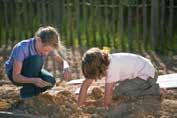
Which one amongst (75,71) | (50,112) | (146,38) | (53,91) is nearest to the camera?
(50,112)

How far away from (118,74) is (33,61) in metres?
0.95

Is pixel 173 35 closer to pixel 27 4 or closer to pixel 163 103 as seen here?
pixel 27 4

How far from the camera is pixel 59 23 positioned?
10234 mm

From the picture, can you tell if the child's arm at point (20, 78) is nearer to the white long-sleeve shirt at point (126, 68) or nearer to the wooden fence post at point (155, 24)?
the white long-sleeve shirt at point (126, 68)

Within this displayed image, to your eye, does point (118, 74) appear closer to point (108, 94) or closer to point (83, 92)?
point (108, 94)

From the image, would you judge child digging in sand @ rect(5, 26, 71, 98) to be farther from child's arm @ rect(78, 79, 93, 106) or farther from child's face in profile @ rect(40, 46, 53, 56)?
child's arm @ rect(78, 79, 93, 106)

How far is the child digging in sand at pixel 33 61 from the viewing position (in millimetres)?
6090

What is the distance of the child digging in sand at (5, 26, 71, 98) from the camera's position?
6.09 metres

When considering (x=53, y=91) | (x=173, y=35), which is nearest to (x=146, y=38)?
(x=173, y=35)

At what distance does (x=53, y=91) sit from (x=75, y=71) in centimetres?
176

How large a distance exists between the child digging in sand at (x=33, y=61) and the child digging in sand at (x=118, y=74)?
0.41 m

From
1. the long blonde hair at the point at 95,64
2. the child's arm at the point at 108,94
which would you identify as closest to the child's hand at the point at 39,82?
the long blonde hair at the point at 95,64

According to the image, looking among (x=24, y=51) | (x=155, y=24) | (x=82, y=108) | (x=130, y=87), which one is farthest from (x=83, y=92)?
(x=155, y=24)

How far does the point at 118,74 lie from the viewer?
237 inches
